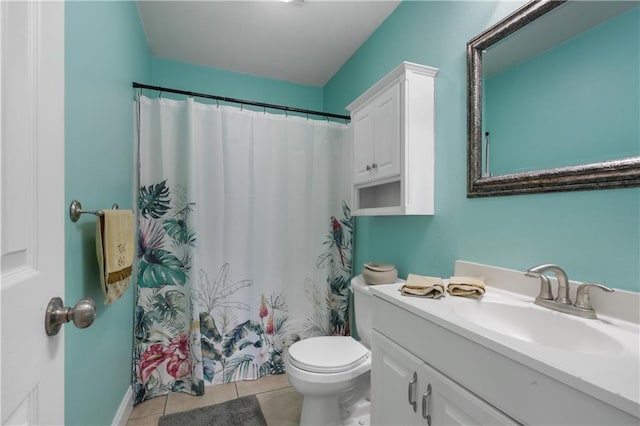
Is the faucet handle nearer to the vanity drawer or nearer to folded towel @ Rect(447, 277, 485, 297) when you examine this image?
folded towel @ Rect(447, 277, 485, 297)

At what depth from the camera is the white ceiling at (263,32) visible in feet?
6.15

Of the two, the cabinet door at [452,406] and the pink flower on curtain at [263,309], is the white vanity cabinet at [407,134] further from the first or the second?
the pink flower on curtain at [263,309]

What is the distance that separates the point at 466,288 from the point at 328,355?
2.72 ft

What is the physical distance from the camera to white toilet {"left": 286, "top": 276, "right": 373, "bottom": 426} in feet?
4.63

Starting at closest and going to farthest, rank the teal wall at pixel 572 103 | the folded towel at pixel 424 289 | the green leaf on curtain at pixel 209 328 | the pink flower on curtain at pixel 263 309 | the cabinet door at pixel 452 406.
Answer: the cabinet door at pixel 452 406
the teal wall at pixel 572 103
the folded towel at pixel 424 289
the green leaf on curtain at pixel 209 328
the pink flower on curtain at pixel 263 309

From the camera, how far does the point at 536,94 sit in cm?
108

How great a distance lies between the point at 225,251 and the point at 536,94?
73.7 inches

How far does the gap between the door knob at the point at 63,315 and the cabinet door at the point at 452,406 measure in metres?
0.89

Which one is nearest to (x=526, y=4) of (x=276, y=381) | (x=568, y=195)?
(x=568, y=195)

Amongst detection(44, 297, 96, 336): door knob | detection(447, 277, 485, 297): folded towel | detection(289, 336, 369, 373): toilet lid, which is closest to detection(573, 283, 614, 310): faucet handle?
detection(447, 277, 485, 297): folded towel

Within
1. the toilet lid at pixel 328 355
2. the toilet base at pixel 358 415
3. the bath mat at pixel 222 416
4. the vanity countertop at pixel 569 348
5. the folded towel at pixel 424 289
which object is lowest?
the bath mat at pixel 222 416

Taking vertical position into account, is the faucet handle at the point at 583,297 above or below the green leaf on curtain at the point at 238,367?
above

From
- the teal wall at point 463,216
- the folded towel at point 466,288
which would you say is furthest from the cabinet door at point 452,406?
the teal wall at point 463,216

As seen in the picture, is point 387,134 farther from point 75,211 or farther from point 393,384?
point 75,211
